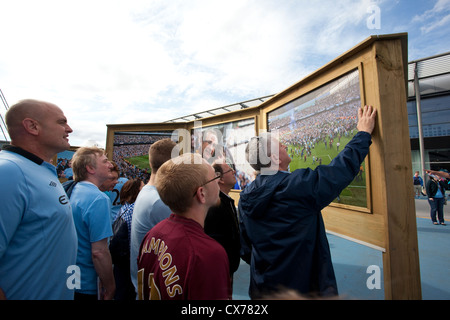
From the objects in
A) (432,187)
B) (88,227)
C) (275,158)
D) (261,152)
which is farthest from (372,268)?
(432,187)

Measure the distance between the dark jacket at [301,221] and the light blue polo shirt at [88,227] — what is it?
4.31ft

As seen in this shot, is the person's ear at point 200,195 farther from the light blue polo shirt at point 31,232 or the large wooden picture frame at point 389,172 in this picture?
the large wooden picture frame at point 389,172

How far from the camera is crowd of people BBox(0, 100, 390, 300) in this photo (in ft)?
3.81

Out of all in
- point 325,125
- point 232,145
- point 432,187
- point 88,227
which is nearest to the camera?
point 88,227

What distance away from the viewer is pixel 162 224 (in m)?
1.32

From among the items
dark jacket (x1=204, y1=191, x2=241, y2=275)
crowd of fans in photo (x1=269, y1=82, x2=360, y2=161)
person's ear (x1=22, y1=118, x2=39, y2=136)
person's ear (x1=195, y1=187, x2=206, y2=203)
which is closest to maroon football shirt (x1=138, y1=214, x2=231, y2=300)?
person's ear (x1=195, y1=187, x2=206, y2=203)

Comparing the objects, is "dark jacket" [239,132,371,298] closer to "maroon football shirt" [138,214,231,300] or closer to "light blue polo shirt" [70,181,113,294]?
"maroon football shirt" [138,214,231,300]

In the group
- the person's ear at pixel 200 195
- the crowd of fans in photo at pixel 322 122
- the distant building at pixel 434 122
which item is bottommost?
the person's ear at pixel 200 195

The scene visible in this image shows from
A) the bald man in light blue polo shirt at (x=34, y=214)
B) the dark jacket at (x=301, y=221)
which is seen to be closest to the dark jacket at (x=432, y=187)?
the dark jacket at (x=301, y=221)

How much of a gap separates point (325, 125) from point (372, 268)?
1.45 meters

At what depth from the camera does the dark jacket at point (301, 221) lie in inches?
65.9

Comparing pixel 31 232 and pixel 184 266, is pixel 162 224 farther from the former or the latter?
pixel 31 232
